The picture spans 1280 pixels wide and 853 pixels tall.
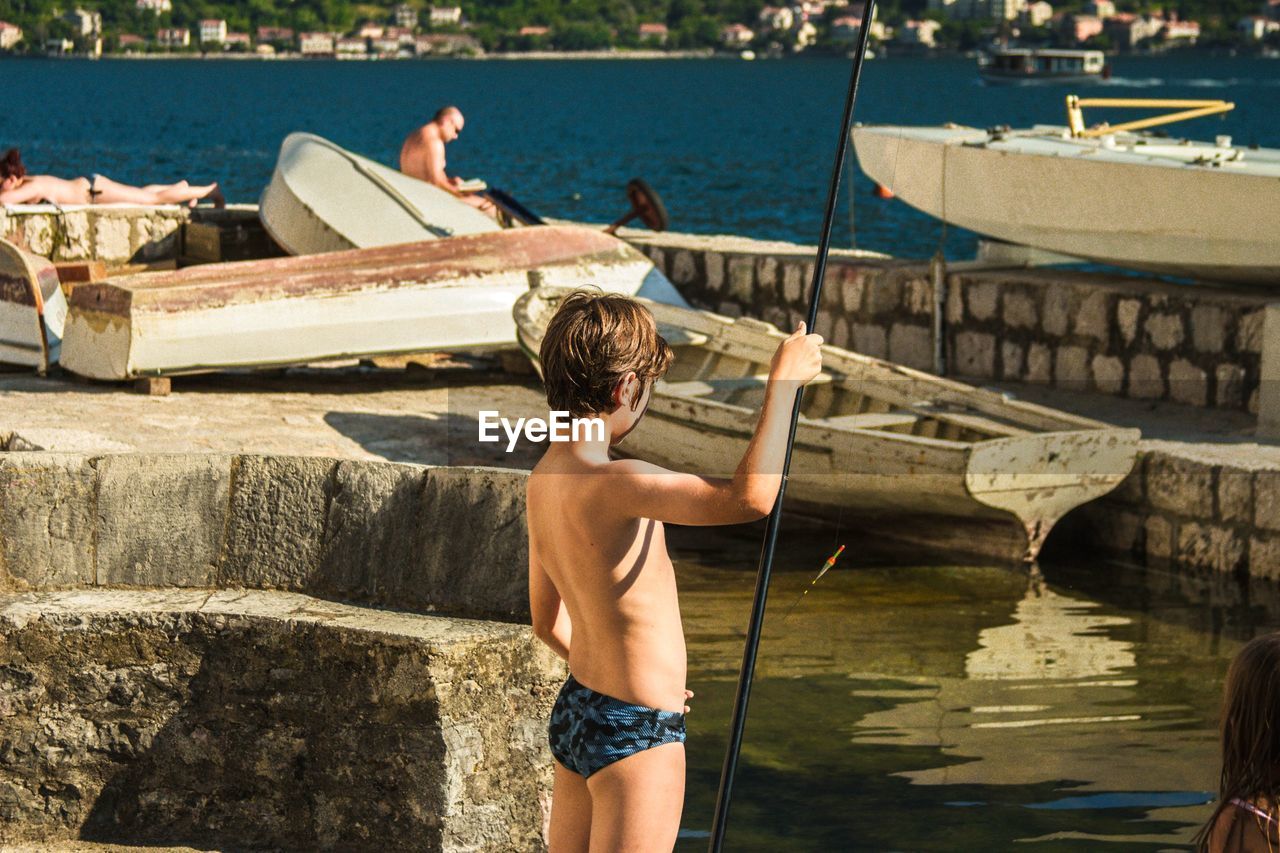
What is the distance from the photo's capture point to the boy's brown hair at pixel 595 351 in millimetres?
2627

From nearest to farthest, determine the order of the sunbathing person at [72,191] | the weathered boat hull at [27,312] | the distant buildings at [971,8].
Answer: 1. the weathered boat hull at [27,312]
2. the sunbathing person at [72,191]
3. the distant buildings at [971,8]

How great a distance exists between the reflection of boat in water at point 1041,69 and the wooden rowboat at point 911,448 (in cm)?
9556

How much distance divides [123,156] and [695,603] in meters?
45.9

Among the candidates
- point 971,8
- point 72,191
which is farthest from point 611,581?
point 971,8

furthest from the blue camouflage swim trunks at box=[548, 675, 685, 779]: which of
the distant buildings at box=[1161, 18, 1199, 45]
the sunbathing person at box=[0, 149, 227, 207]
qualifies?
the distant buildings at box=[1161, 18, 1199, 45]

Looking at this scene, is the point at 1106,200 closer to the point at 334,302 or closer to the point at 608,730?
the point at 334,302

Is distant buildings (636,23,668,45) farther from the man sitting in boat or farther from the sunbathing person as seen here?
the man sitting in boat

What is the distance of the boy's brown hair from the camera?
2627 mm

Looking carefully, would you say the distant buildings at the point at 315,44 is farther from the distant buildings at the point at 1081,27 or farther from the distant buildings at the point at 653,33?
the distant buildings at the point at 1081,27

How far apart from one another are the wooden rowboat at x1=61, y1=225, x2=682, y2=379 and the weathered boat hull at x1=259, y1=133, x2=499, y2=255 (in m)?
0.69

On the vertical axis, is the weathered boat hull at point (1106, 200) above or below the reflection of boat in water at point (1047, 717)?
above

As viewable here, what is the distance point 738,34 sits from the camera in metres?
158

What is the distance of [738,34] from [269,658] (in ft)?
520

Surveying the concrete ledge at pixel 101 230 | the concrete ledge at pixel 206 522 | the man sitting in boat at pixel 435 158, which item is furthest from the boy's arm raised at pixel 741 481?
the concrete ledge at pixel 101 230
